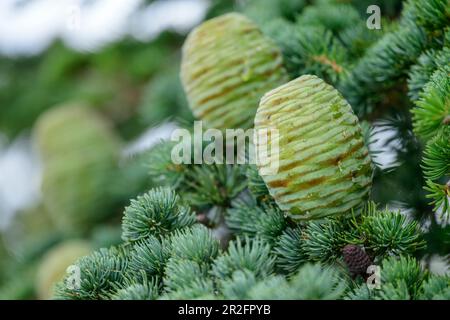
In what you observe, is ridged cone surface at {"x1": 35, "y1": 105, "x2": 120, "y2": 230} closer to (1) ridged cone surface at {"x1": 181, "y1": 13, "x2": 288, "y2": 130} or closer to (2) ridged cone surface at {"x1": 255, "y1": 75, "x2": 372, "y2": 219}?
(1) ridged cone surface at {"x1": 181, "y1": 13, "x2": 288, "y2": 130}

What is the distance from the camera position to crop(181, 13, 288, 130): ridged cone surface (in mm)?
688

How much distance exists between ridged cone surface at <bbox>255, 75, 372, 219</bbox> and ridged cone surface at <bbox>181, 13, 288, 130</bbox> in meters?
0.12

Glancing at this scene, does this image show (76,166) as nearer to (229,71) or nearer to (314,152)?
(229,71)

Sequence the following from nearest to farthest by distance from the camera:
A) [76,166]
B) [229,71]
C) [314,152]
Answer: [314,152], [229,71], [76,166]

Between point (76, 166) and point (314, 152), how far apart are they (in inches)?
29.8

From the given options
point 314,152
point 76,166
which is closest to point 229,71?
point 314,152

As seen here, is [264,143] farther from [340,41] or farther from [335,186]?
[340,41]

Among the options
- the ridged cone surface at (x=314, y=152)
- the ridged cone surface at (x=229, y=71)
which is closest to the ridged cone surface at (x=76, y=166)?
the ridged cone surface at (x=229, y=71)

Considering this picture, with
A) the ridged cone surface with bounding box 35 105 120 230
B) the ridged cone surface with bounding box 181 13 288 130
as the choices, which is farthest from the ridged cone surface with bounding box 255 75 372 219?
the ridged cone surface with bounding box 35 105 120 230

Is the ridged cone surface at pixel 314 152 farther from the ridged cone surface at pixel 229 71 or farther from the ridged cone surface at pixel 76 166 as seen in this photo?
the ridged cone surface at pixel 76 166

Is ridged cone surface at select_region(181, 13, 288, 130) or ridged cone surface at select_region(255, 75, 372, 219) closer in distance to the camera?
ridged cone surface at select_region(255, 75, 372, 219)

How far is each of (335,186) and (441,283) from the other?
4.9 inches

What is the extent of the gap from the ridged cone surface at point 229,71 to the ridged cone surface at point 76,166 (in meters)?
0.54

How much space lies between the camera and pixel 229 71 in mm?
690
